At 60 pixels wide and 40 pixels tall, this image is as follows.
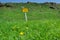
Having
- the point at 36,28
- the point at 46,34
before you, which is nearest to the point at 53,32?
the point at 46,34

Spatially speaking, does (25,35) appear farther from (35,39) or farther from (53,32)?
(53,32)

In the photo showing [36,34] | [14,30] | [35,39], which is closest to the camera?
[35,39]

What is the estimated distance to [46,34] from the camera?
6457mm

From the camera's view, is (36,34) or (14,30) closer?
(36,34)

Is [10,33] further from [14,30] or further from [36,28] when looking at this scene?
[36,28]

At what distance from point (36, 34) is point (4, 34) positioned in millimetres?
755

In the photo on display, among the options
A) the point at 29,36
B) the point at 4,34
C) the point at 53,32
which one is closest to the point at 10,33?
the point at 4,34

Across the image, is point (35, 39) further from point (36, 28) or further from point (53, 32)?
point (36, 28)

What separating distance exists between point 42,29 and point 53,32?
0.54 m

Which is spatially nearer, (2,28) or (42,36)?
(42,36)

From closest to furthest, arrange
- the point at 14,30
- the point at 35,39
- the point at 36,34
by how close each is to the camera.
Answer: the point at 35,39
the point at 36,34
the point at 14,30

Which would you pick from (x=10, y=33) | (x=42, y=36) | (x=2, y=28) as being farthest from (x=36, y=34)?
(x=2, y=28)

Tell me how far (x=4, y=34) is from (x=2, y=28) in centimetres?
85

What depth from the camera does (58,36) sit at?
20.8 ft
